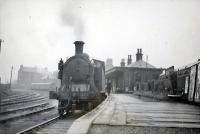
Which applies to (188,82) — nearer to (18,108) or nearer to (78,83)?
(78,83)

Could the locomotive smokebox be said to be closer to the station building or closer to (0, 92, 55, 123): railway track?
(0, 92, 55, 123): railway track

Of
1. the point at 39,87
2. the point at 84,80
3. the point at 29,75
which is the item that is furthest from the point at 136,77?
the point at 29,75

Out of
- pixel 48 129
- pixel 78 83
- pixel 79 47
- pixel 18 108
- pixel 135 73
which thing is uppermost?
pixel 79 47

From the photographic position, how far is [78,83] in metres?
23.2

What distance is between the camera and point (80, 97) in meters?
20.5

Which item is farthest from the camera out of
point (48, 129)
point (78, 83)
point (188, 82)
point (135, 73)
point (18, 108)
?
point (135, 73)

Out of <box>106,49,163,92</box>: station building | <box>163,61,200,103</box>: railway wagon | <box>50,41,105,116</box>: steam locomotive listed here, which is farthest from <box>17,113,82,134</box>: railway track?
<box>106,49,163,92</box>: station building

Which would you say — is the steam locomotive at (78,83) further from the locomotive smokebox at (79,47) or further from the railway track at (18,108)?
the railway track at (18,108)

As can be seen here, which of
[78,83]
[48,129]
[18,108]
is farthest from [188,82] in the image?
[18,108]

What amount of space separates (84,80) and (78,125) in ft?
61.3

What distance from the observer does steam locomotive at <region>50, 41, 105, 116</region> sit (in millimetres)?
20156

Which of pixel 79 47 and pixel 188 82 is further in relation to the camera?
pixel 79 47

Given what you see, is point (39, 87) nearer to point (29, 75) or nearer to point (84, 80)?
point (29, 75)

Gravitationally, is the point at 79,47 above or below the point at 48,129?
above
